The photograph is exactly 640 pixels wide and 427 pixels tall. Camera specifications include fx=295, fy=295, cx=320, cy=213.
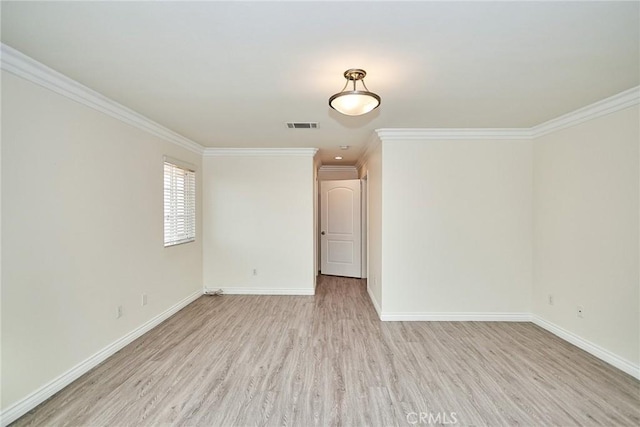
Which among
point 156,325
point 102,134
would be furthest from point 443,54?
point 156,325

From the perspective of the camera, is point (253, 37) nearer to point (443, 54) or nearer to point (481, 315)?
point (443, 54)

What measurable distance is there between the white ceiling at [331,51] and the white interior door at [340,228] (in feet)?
10.4

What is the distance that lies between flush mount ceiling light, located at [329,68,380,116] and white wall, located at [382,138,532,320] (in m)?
1.61

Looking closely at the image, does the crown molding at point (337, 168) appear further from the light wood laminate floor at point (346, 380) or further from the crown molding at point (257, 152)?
the light wood laminate floor at point (346, 380)

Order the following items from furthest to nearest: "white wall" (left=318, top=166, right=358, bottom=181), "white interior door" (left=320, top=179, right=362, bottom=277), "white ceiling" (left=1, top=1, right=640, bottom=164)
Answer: "white wall" (left=318, top=166, right=358, bottom=181)
"white interior door" (left=320, top=179, right=362, bottom=277)
"white ceiling" (left=1, top=1, right=640, bottom=164)

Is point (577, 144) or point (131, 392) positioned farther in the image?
point (577, 144)

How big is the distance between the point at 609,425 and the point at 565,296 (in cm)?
156

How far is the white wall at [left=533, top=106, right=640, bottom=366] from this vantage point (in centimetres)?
249

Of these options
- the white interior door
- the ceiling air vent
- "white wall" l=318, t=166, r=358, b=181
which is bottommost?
the white interior door

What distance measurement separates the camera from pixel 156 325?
11.3 ft

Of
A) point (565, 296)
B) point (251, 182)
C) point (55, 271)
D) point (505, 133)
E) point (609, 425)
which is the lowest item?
point (609, 425)

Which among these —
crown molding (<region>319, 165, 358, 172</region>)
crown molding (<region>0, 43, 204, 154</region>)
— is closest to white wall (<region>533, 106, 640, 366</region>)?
crown molding (<region>319, 165, 358, 172</region>)

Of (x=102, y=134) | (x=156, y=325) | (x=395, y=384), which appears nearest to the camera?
(x=395, y=384)
